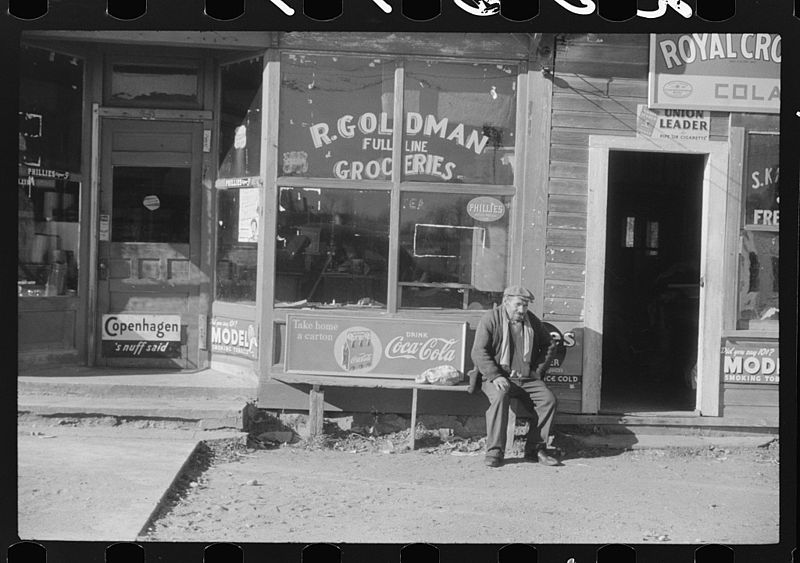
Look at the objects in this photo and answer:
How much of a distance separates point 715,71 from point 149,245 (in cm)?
523

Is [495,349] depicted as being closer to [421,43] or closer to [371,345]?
[371,345]

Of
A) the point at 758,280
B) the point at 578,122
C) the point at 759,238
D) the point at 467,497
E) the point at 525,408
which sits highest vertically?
the point at 578,122

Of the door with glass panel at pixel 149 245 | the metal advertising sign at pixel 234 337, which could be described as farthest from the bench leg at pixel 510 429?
the door with glass panel at pixel 149 245

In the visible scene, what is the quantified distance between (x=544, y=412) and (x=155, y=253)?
385 cm

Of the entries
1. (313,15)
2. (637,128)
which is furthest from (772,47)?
(313,15)

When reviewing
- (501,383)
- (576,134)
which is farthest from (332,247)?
(576,134)

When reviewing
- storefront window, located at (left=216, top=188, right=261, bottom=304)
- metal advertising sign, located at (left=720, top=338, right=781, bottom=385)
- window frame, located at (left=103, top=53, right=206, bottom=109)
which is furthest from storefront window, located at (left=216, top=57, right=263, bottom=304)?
metal advertising sign, located at (left=720, top=338, right=781, bottom=385)

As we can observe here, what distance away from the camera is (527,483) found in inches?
278

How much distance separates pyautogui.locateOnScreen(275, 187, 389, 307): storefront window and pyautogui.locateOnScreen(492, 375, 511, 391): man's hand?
1.22m

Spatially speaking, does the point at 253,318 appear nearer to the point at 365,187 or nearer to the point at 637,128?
the point at 365,187

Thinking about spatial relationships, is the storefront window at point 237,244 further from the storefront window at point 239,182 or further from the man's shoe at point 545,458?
the man's shoe at point 545,458

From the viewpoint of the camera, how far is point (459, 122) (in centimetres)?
804

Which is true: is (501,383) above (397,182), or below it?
below

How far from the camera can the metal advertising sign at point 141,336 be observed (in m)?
8.73
